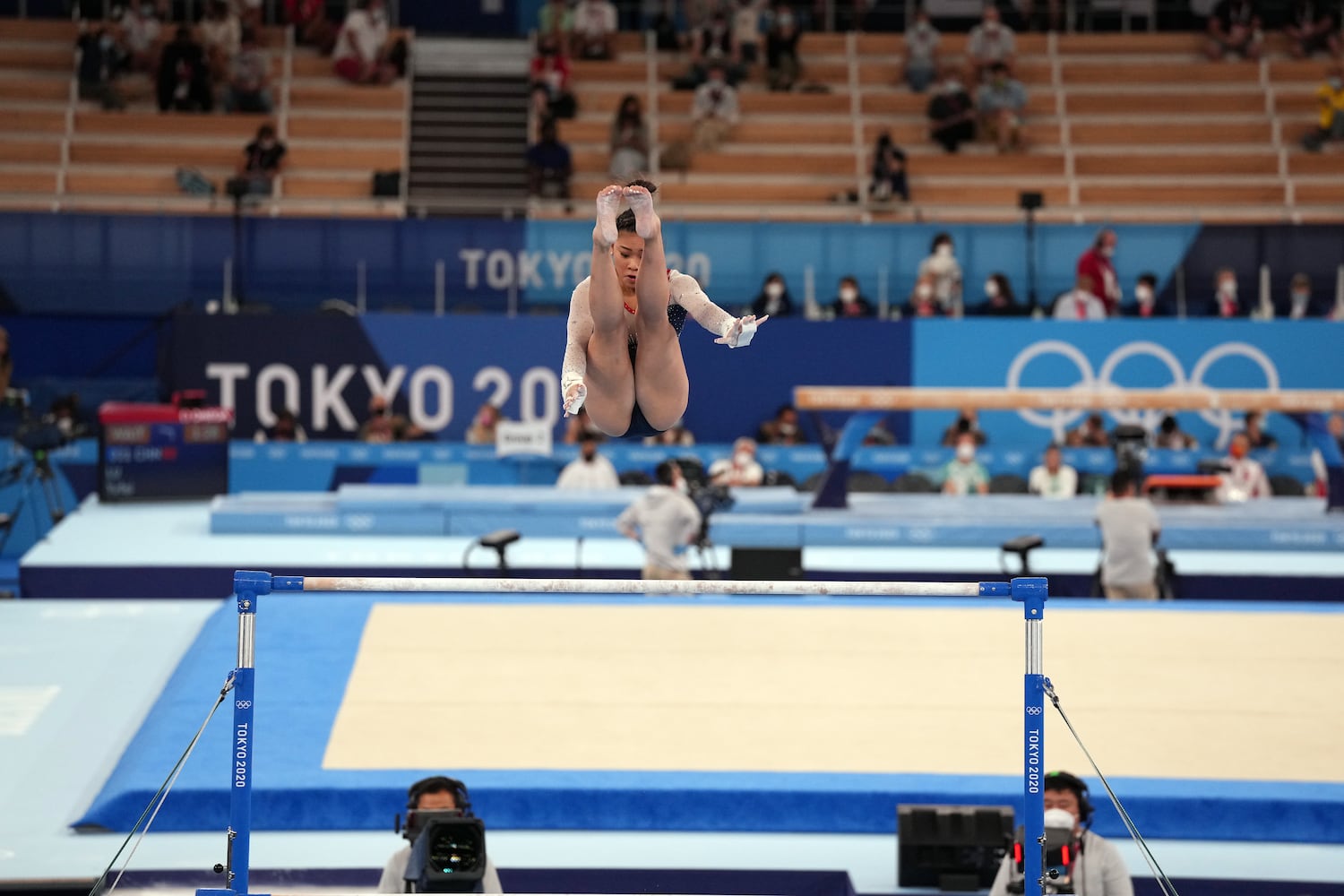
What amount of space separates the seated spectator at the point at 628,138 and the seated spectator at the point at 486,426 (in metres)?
3.44

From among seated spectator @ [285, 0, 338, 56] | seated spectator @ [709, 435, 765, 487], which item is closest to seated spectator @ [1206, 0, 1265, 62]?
seated spectator @ [709, 435, 765, 487]

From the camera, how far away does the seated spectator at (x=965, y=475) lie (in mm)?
13289

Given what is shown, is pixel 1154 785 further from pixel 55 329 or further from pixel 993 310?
pixel 55 329

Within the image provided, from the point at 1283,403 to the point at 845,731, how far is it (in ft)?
18.2

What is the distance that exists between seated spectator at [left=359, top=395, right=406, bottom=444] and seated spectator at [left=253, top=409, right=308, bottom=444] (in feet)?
1.89

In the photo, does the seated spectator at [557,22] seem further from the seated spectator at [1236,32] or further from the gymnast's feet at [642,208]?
the gymnast's feet at [642,208]

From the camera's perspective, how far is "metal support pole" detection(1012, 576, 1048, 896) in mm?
4438

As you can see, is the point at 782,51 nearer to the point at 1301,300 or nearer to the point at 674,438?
the point at 674,438

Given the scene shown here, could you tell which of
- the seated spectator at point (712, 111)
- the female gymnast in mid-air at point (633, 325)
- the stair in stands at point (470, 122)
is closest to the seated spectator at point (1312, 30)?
the seated spectator at point (712, 111)

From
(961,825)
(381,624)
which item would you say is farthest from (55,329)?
(961,825)

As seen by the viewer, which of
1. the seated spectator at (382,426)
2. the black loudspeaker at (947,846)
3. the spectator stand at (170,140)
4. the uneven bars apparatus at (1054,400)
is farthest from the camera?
the spectator stand at (170,140)

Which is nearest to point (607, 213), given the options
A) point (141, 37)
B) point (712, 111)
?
point (712, 111)

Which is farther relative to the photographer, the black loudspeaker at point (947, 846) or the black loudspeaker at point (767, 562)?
the black loudspeaker at point (767, 562)

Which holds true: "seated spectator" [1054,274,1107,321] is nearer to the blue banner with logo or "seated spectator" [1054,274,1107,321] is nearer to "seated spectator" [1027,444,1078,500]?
the blue banner with logo
